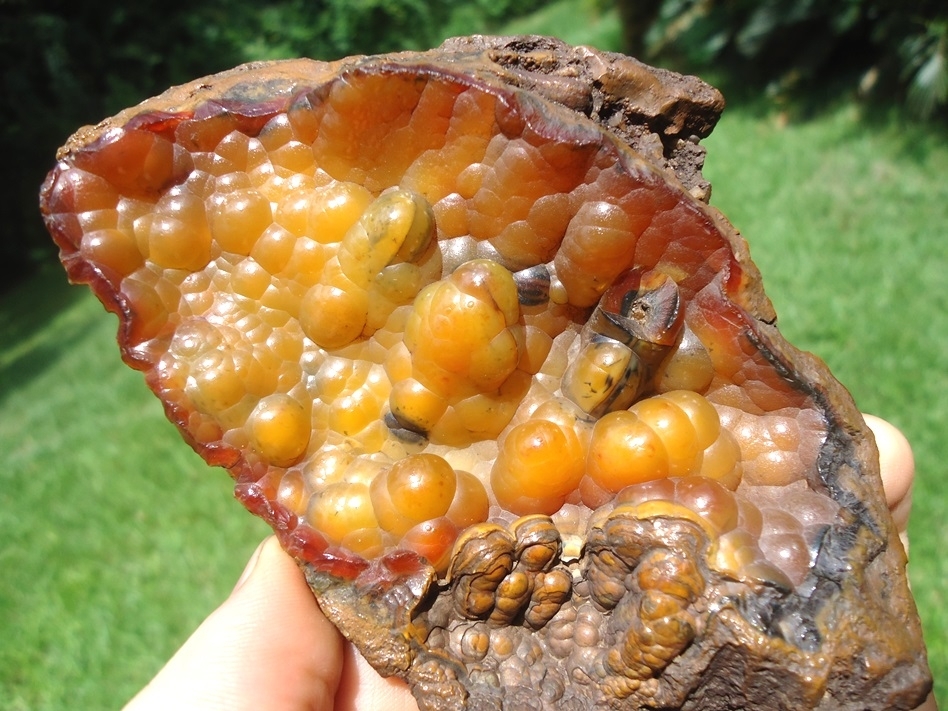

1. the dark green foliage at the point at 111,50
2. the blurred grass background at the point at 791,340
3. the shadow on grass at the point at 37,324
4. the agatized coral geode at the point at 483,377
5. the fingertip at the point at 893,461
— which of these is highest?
the agatized coral geode at the point at 483,377

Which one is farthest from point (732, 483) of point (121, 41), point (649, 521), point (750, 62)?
point (121, 41)

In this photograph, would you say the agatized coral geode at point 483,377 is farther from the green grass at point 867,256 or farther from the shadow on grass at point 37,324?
the shadow on grass at point 37,324

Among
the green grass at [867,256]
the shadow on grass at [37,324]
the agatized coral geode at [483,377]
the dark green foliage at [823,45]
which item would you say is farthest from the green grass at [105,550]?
the dark green foliage at [823,45]

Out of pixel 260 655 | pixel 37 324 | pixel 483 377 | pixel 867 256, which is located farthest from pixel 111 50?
pixel 483 377

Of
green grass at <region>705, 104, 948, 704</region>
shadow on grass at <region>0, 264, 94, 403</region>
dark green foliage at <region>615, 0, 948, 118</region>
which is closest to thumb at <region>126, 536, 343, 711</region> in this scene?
green grass at <region>705, 104, 948, 704</region>

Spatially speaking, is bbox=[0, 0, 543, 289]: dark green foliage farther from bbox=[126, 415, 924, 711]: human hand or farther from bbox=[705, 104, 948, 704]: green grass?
bbox=[126, 415, 924, 711]: human hand
